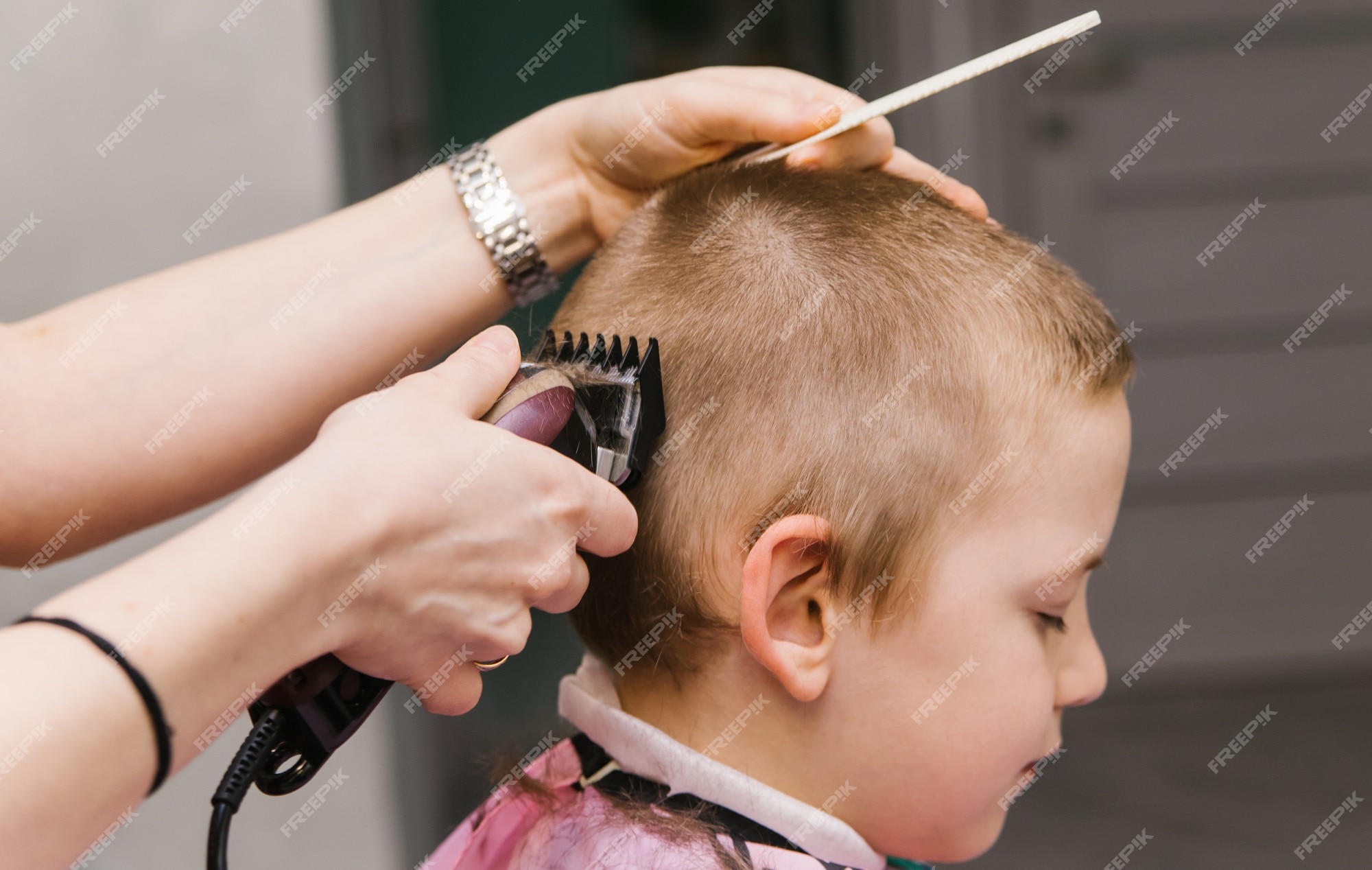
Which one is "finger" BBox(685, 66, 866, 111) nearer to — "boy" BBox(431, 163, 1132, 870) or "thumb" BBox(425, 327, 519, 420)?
"boy" BBox(431, 163, 1132, 870)

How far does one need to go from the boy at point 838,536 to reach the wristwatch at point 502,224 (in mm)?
180

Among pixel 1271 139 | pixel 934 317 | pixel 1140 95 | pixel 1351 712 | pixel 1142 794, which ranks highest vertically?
pixel 934 317

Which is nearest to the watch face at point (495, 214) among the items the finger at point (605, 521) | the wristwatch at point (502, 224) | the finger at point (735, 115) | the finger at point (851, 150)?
the wristwatch at point (502, 224)

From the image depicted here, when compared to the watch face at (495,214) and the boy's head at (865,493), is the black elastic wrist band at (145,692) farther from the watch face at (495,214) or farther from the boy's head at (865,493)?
the watch face at (495,214)

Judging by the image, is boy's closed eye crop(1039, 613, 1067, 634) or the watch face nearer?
boy's closed eye crop(1039, 613, 1067, 634)

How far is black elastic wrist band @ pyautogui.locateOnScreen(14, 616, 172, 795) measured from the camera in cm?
47

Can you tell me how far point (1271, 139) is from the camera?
2.42m

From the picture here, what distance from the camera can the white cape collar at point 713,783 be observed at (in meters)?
0.73

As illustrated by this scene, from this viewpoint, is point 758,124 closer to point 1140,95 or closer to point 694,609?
point 694,609

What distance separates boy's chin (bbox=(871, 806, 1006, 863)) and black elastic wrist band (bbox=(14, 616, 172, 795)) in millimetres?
525

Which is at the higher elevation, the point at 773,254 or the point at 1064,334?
the point at 773,254

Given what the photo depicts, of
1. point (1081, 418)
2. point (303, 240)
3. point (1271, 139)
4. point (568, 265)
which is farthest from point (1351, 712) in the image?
point (303, 240)

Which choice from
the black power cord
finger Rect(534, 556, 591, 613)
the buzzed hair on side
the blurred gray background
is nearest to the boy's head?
the buzzed hair on side

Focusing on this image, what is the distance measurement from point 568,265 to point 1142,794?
176 centimetres
